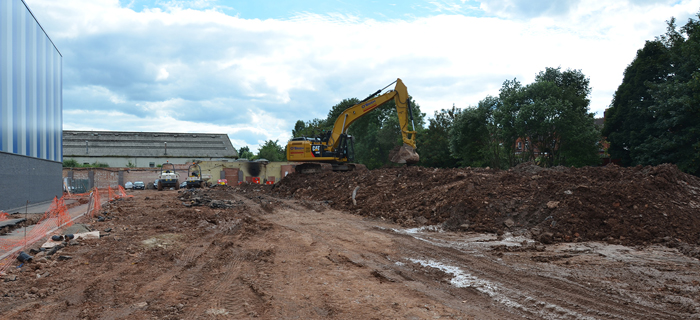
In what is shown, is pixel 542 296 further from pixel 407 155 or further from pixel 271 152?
pixel 271 152

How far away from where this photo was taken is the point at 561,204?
10.4m

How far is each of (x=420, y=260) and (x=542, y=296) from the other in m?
2.59

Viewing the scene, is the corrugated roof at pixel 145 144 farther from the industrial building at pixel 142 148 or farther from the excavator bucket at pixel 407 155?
the excavator bucket at pixel 407 155

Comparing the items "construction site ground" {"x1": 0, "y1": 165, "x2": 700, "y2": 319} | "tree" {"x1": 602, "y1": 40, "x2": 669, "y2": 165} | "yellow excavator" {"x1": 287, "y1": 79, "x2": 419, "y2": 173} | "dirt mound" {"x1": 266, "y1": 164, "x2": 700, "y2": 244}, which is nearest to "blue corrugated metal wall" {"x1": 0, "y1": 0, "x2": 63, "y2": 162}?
"construction site ground" {"x1": 0, "y1": 165, "x2": 700, "y2": 319}

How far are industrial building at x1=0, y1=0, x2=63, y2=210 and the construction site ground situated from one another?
6109 millimetres

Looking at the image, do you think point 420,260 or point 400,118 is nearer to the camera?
point 420,260

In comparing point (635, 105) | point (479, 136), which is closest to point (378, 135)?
point (479, 136)

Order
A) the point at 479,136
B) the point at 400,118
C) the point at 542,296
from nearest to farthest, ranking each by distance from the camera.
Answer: the point at 542,296 → the point at 400,118 → the point at 479,136

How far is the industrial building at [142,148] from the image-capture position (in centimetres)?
6806

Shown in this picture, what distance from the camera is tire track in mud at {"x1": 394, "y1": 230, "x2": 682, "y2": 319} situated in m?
4.78

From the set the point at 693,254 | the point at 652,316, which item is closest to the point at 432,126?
the point at 693,254

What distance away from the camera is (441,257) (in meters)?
7.91

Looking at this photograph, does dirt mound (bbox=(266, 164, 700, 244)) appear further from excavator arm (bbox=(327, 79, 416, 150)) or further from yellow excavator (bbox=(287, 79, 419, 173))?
yellow excavator (bbox=(287, 79, 419, 173))

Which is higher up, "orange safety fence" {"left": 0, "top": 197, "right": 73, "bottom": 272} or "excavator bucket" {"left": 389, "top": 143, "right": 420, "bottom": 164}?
"excavator bucket" {"left": 389, "top": 143, "right": 420, "bottom": 164}
